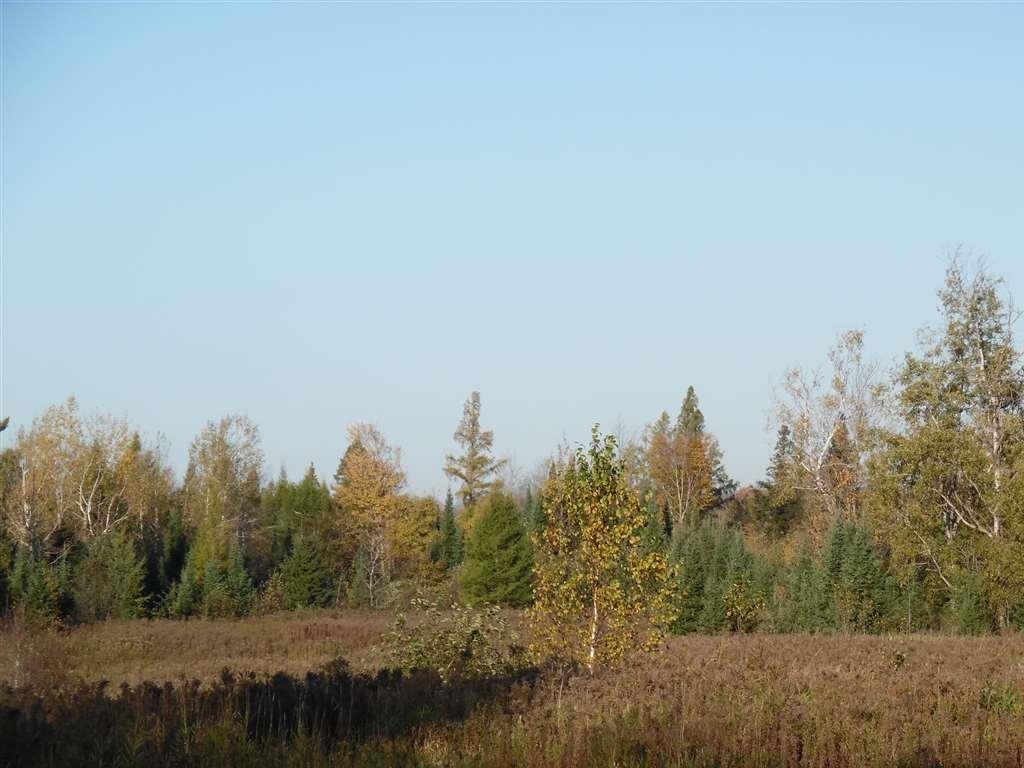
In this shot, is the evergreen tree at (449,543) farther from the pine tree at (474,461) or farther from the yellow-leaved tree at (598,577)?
the yellow-leaved tree at (598,577)

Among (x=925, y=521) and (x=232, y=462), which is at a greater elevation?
(x=232, y=462)

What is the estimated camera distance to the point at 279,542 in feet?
203

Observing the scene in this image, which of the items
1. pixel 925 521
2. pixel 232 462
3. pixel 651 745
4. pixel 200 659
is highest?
pixel 232 462

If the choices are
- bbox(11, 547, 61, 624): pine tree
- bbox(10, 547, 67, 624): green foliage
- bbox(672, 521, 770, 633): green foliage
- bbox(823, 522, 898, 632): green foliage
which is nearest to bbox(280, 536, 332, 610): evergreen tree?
bbox(10, 547, 67, 624): green foliage

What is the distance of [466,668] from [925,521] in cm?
2908

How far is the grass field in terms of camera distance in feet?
22.7

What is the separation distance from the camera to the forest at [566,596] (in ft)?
25.5

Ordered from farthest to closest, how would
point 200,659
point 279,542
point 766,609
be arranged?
point 279,542 → point 766,609 → point 200,659

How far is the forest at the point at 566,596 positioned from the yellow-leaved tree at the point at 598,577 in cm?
4

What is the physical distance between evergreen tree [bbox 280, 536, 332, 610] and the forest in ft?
0.43

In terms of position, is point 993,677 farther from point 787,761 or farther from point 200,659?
point 200,659

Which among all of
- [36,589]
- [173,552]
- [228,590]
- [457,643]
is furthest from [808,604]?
[173,552]

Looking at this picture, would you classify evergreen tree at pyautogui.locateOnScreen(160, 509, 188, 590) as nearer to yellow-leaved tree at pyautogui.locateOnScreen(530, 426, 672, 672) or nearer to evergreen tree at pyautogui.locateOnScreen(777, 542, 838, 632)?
evergreen tree at pyautogui.locateOnScreen(777, 542, 838, 632)

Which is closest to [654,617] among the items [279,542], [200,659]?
[200,659]
